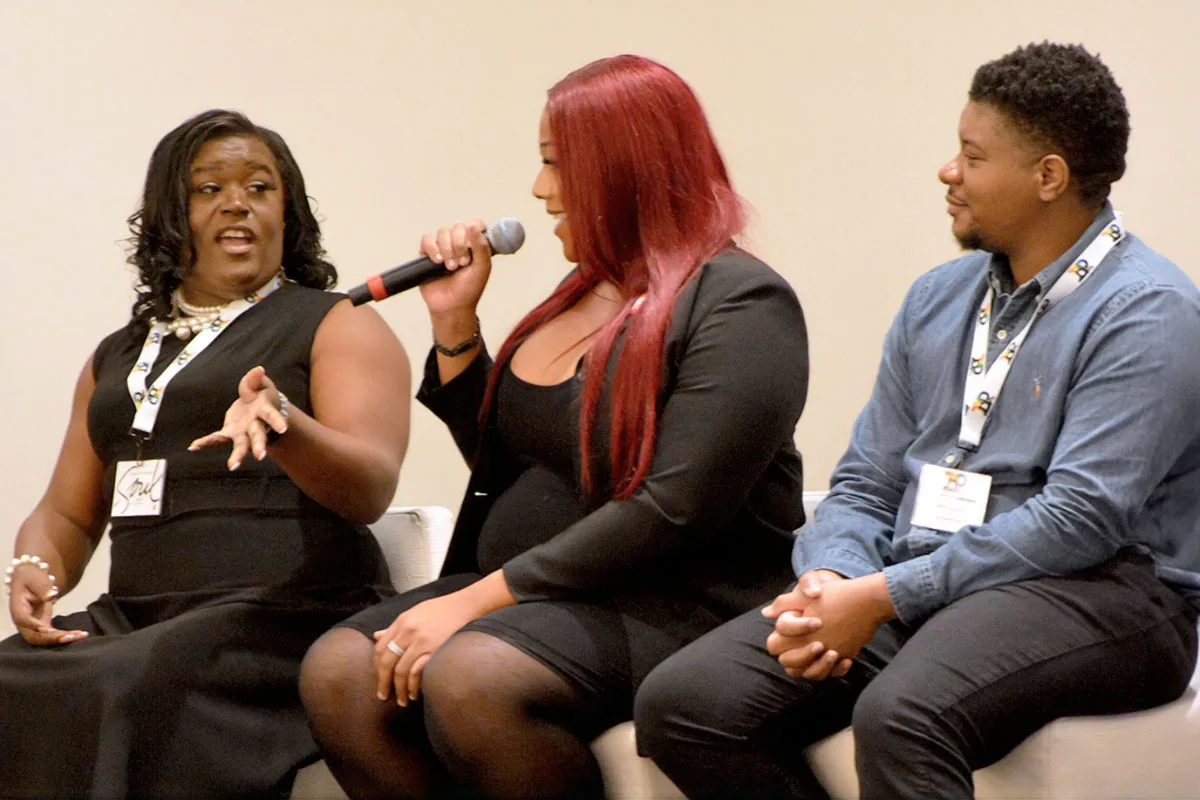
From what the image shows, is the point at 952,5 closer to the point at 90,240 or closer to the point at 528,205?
the point at 528,205

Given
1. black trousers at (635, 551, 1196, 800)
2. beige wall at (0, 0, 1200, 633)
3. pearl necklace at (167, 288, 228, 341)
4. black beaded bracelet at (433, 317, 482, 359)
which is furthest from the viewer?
beige wall at (0, 0, 1200, 633)

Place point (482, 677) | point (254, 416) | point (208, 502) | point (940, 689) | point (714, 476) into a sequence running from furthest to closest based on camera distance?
point (208, 502) → point (254, 416) → point (714, 476) → point (482, 677) → point (940, 689)

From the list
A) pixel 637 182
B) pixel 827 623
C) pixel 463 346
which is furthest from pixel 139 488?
pixel 827 623

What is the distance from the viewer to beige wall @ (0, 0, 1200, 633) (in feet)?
12.2

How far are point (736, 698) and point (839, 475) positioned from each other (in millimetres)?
544

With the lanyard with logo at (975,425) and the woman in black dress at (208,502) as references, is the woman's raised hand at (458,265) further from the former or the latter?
the lanyard with logo at (975,425)

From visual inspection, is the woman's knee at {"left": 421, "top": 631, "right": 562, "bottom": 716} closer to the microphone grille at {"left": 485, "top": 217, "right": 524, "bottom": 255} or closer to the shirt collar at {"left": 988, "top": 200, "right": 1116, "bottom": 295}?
the microphone grille at {"left": 485, "top": 217, "right": 524, "bottom": 255}

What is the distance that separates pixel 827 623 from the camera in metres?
1.93

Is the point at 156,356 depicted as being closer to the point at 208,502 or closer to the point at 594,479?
the point at 208,502

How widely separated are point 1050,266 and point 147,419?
1.58m

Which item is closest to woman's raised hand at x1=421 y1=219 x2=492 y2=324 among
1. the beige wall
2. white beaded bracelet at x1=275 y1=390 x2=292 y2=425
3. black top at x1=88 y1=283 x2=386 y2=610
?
white beaded bracelet at x1=275 y1=390 x2=292 y2=425

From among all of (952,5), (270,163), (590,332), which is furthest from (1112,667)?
(952,5)

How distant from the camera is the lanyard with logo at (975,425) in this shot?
205cm

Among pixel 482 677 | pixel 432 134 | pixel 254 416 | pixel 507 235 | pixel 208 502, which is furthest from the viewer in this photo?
pixel 432 134
